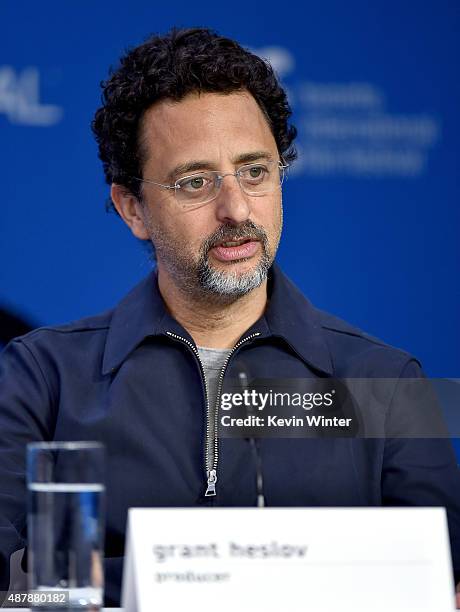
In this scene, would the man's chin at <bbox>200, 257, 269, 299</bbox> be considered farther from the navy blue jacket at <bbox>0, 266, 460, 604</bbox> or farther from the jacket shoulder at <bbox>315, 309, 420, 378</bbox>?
the jacket shoulder at <bbox>315, 309, 420, 378</bbox>

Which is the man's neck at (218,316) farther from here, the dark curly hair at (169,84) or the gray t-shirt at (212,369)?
the dark curly hair at (169,84)

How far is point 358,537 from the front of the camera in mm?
1166

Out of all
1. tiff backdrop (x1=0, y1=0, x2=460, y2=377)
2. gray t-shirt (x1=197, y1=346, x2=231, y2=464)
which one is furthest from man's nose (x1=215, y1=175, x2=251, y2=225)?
tiff backdrop (x1=0, y1=0, x2=460, y2=377)

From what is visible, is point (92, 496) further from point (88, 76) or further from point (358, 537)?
point (88, 76)

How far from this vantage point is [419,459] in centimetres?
196

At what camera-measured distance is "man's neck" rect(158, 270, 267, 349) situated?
6.78 feet

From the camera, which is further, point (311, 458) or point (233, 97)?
point (233, 97)

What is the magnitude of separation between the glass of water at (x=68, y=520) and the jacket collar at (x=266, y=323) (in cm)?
88

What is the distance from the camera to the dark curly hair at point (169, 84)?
82.3 inches

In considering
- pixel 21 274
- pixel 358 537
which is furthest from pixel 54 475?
pixel 21 274

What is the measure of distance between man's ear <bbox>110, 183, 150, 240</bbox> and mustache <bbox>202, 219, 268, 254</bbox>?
28 centimetres

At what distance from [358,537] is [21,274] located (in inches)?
56.0

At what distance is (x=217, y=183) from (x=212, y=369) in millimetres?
375

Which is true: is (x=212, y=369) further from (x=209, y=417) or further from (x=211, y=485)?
(x=211, y=485)
